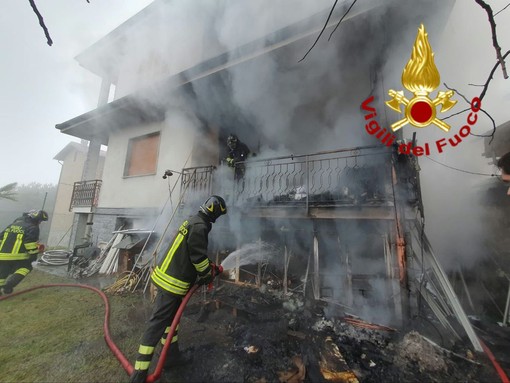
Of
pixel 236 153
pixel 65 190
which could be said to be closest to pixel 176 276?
pixel 236 153

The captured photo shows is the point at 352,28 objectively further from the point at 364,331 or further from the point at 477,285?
the point at 477,285

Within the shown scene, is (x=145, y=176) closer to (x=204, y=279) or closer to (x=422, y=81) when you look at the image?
(x=204, y=279)

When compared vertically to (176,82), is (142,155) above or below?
below

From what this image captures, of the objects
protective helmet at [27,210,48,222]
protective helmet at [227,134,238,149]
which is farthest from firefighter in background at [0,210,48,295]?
protective helmet at [227,134,238,149]

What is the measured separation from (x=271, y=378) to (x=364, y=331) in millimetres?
2002

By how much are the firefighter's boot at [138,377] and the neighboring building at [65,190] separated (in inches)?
714

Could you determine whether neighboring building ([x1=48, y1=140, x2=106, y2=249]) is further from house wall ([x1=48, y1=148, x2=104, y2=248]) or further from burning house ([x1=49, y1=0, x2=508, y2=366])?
burning house ([x1=49, y1=0, x2=508, y2=366])

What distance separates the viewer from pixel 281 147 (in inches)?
326

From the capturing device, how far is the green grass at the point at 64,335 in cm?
289

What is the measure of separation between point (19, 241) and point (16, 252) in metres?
0.26

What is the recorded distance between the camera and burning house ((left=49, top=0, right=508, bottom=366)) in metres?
4.35

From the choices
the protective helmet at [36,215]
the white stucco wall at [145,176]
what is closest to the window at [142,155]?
the white stucco wall at [145,176]

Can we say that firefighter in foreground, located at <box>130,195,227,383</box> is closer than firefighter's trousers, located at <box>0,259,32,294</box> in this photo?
Yes

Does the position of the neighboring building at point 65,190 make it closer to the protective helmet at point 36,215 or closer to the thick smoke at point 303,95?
the protective helmet at point 36,215
